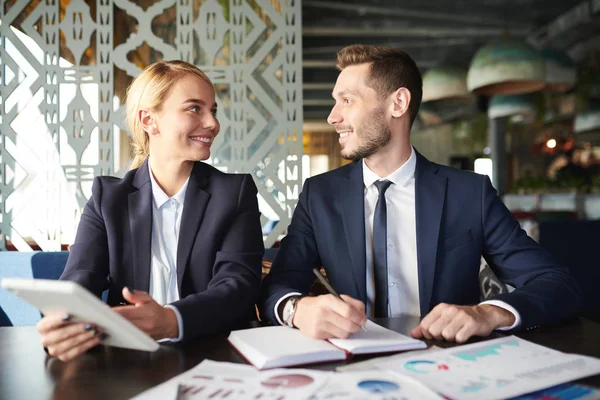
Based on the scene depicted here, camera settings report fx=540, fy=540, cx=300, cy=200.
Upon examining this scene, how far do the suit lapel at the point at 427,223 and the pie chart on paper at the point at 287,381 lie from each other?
2.93 ft

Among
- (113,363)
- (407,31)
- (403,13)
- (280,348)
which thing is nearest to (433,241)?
(280,348)

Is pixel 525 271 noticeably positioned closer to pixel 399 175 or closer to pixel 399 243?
pixel 399 243

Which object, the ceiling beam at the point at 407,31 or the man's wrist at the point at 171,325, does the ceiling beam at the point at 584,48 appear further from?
the man's wrist at the point at 171,325

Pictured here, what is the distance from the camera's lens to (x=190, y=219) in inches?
66.8

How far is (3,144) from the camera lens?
3.06 meters

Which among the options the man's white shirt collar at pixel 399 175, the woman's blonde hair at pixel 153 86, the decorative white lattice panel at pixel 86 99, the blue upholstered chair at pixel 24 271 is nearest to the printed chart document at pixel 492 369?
the man's white shirt collar at pixel 399 175

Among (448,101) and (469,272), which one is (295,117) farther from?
(448,101)

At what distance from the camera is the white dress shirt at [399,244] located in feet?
5.82

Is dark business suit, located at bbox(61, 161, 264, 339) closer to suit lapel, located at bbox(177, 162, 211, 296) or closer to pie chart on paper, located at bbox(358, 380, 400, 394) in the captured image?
suit lapel, located at bbox(177, 162, 211, 296)

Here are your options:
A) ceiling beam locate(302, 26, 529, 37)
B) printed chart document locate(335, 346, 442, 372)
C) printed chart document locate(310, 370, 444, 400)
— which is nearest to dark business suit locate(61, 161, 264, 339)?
printed chart document locate(335, 346, 442, 372)

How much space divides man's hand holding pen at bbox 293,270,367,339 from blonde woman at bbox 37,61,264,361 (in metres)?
0.29

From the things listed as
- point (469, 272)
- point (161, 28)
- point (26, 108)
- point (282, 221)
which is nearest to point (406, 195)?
point (469, 272)

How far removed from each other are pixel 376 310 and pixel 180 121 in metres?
0.91

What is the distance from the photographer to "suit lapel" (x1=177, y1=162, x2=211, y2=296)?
1670 mm
